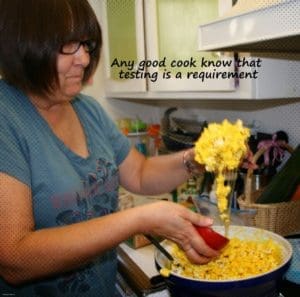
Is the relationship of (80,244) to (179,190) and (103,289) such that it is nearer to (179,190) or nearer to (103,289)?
(103,289)

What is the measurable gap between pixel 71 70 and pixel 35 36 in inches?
4.0

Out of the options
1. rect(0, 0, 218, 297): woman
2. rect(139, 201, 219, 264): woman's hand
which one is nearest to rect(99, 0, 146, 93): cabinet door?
rect(0, 0, 218, 297): woman

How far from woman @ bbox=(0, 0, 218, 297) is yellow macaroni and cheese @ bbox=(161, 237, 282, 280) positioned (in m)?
0.05

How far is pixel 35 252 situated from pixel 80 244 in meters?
0.07

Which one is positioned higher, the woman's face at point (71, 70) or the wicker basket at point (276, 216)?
the woman's face at point (71, 70)

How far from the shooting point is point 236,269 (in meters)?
0.75

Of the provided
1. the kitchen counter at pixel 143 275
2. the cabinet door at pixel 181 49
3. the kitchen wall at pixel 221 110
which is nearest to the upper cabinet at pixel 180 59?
the cabinet door at pixel 181 49

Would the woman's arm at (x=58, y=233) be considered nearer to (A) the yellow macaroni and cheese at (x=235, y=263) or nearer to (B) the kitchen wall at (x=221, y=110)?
(A) the yellow macaroni and cheese at (x=235, y=263)

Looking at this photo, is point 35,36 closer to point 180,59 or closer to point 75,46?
point 75,46

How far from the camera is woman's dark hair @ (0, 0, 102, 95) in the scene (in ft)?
2.34

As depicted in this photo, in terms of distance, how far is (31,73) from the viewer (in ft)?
2.41

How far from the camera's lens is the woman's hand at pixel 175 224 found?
65 cm

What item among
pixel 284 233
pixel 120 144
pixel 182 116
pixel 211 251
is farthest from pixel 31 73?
pixel 182 116

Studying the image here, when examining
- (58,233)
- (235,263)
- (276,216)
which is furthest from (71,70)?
(276,216)
